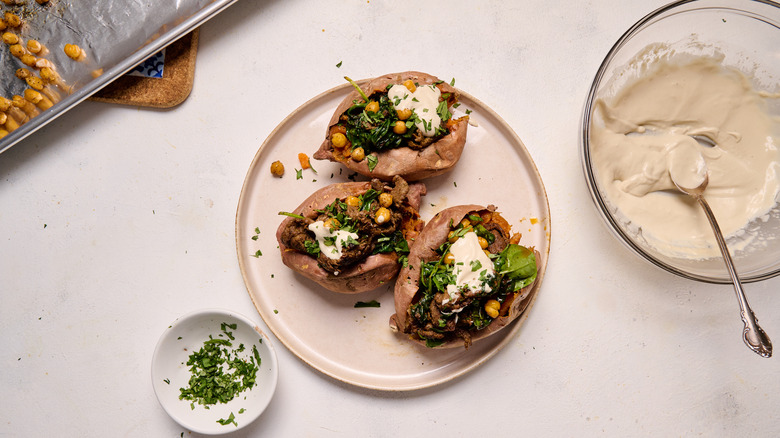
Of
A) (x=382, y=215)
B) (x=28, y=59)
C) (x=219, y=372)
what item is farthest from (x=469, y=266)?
(x=28, y=59)

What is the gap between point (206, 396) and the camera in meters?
2.92

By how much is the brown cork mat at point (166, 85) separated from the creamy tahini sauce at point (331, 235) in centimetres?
131

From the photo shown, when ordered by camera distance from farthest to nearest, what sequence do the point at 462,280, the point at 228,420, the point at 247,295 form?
1. the point at 247,295
2. the point at 228,420
3. the point at 462,280

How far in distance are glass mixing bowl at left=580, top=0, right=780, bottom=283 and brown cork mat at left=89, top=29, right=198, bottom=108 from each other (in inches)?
95.6

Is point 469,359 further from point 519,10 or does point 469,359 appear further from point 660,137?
point 519,10

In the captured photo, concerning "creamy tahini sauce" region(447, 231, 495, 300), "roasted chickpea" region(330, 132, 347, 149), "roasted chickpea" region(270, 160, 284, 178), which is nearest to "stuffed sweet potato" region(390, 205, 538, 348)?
"creamy tahini sauce" region(447, 231, 495, 300)

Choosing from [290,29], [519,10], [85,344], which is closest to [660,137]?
[519,10]

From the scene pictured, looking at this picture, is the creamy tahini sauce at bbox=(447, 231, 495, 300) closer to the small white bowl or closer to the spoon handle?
the small white bowl

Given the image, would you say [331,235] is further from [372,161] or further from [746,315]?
[746,315]

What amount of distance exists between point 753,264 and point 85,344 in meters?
4.08

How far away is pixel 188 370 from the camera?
9.73ft

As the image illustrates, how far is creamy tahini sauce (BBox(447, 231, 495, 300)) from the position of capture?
2.50 m

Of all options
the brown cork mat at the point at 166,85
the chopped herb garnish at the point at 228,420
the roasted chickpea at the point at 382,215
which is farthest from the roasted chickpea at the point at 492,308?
the brown cork mat at the point at 166,85

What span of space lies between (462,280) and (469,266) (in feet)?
0.26
